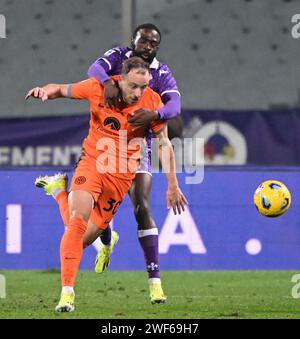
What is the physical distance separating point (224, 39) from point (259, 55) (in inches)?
22.2

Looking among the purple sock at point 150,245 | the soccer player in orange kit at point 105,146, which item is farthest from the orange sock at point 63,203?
the purple sock at point 150,245

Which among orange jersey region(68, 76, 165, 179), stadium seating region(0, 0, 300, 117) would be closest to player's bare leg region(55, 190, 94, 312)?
orange jersey region(68, 76, 165, 179)

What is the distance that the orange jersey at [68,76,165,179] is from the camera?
824cm

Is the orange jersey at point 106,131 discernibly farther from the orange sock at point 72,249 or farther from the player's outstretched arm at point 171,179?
the orange sock at point 72,249

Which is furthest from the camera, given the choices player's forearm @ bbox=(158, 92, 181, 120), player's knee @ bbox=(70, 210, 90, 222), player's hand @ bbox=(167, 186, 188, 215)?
player's hand @ bbox=(167, 186, 188, 215)

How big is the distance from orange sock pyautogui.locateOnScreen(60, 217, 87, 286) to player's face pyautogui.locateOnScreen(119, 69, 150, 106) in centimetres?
103

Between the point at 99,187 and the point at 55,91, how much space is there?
791 millimetres

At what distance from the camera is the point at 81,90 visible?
824 cm

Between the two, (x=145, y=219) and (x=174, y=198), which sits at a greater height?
(x=174, y=198)

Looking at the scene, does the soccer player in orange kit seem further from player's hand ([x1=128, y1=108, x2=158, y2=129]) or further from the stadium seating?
the stadium seating

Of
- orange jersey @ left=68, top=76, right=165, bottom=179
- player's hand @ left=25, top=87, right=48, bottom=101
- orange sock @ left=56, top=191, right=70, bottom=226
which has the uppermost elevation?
player's hand @ left=25, top=87, right=48, bottom=101

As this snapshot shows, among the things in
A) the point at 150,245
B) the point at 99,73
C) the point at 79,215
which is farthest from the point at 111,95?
the point at 150,245

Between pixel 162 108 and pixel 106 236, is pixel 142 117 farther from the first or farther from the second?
pixel 106 236

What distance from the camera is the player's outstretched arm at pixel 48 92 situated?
Answer: 7918 mm
